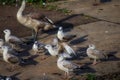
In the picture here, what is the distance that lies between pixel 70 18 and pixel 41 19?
2.25 meters

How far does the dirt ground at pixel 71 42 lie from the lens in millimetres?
11341

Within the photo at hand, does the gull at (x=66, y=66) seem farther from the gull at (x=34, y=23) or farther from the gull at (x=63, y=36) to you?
the gull at (x=34, y=23)

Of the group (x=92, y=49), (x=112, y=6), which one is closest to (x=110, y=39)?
(x=92, y=49)

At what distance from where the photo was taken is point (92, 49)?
11922 mm

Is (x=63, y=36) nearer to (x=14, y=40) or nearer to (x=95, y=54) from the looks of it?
(x=14, y=40)

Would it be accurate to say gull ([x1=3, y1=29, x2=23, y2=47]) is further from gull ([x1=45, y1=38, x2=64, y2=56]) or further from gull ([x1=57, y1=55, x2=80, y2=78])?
gull ([x1=57, y1=55, x2=80, y2=78])

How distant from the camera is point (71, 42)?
1370cm

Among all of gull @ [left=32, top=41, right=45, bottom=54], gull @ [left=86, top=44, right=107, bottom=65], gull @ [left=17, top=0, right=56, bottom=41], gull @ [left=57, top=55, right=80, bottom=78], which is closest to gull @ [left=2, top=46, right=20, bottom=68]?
gull @ [left=32, top=41, right=45, bottom=54]

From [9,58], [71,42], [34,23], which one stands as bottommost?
[71,42]

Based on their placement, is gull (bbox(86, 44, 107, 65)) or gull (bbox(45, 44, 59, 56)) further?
gull (bbox(45, 44, 59, 56))

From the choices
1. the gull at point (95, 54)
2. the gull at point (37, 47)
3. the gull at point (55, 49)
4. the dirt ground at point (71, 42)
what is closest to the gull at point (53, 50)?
the gull at point (55, 49)

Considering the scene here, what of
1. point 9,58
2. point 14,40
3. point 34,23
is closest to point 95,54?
point 9,58

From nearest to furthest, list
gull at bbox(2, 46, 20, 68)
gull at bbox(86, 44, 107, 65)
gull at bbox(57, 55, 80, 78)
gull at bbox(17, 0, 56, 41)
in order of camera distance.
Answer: gull at bbox(57, 55, 80, 78), gull at bbox(2, 46, 20, 68), gull at bbox(86, 44, 107, 65), gull at bbox(17, 0, 56, 41)

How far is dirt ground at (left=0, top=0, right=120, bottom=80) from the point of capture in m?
11.3
